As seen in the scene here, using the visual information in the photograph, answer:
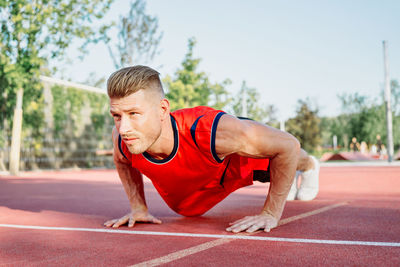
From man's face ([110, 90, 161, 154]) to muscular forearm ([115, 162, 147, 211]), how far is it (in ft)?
2.49

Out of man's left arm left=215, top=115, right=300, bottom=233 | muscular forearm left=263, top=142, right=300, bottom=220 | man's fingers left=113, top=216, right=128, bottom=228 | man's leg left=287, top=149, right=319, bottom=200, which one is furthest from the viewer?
man's leg left=287, top=149, right=319, bottom=200

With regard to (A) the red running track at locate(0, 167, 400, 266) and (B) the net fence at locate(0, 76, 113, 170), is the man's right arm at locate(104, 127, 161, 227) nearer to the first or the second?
(A) the red running track at locate(0, 167, 400, 266)

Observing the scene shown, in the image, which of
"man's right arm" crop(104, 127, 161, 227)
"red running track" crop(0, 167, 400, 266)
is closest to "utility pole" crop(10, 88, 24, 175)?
"red running track" crop(0, 167, 400, 266)

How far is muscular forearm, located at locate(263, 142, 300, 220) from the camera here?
3.06 metres

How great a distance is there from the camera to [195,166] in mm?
2941

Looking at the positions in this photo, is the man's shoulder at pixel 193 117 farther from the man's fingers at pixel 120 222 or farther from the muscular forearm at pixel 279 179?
the man's fingers at pixel 120 222

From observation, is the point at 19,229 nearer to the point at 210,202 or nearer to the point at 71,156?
the point at 210,202

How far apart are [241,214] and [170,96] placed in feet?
74.3

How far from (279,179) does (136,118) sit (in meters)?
1.19

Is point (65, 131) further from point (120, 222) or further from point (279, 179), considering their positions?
point (279, 179)

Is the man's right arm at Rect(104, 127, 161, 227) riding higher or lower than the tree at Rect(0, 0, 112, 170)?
lower

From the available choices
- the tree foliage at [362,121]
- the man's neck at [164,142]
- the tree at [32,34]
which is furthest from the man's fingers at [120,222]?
the tree foliage at [362,121]

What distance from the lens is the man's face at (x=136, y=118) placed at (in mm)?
2590

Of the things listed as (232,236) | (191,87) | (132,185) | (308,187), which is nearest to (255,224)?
(232,236)
